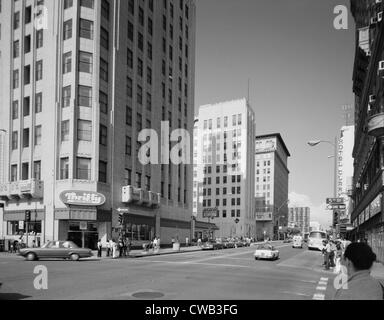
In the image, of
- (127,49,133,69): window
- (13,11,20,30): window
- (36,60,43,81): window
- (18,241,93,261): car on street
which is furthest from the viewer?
(127,49,133,69): window

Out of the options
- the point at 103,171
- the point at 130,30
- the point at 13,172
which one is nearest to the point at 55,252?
the point at 103,171

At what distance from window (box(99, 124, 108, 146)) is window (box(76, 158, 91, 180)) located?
2.70 metres

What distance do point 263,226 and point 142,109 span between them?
99798 mm

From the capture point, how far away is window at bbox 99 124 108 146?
1767 inches

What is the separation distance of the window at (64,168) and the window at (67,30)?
13.4 meters

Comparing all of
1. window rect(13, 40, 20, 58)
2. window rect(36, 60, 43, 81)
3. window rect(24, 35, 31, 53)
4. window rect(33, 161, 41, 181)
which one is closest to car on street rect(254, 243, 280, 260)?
window rect(33, 161, 41, 181)

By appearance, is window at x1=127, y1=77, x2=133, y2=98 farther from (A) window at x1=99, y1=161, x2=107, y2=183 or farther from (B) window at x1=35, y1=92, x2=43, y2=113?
(B) window at x1=35, y1=92, x2=43, y2=113

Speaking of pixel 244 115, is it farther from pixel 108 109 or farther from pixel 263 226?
pixel 108 109

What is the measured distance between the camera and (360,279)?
3.62 meters

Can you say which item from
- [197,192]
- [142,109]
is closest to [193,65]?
[142,109]

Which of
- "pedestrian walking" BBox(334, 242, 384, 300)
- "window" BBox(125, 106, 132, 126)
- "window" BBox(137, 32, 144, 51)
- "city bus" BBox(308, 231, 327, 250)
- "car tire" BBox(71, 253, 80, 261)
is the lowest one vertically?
"city bus" BBox(308, 231, 327, 250)

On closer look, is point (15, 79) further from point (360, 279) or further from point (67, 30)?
point (360, 279)

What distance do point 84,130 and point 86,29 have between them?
11163mm

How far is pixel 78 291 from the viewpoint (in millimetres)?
12961
